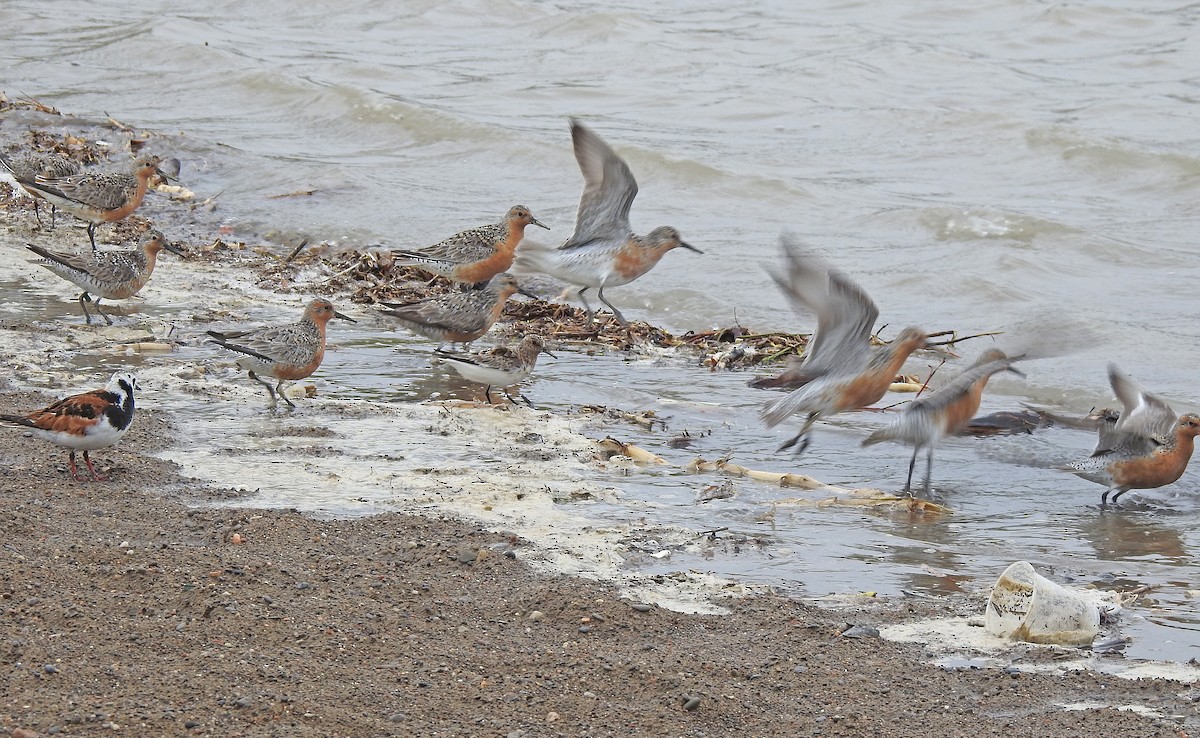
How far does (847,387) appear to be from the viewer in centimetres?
792

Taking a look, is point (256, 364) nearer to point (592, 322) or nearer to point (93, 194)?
point (592, 322)

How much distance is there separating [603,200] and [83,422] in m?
5.60

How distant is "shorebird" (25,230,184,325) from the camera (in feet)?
32.4

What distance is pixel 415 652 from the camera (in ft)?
16.0

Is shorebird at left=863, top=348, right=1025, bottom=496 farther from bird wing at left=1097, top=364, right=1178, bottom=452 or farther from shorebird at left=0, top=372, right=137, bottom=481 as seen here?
shorebird at left=0, top=372, right=137, bottom=481

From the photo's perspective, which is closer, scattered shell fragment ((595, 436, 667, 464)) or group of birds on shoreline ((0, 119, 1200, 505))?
group of birds on shoreline ((0, 119, 1200, 505))

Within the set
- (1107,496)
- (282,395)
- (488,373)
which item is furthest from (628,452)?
(1107,496)

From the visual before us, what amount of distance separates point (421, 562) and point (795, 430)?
140 inches

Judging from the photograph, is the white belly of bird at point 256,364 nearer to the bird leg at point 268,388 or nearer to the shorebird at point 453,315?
the bird leg at point 268,388

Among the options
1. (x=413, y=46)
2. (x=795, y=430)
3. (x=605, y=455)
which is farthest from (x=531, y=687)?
(x=413, y=46)

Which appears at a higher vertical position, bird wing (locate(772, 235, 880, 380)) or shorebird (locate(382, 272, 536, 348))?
bird wing (locate(772, 235, 880, 380))

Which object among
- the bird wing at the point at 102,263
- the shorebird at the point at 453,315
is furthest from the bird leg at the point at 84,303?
the shorebird at the point at 453,315

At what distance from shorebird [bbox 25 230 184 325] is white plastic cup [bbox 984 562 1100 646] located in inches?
264

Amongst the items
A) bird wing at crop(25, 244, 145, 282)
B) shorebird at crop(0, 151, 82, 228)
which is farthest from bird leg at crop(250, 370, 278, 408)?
shorebird at crop(0, 151, 82, 228)
